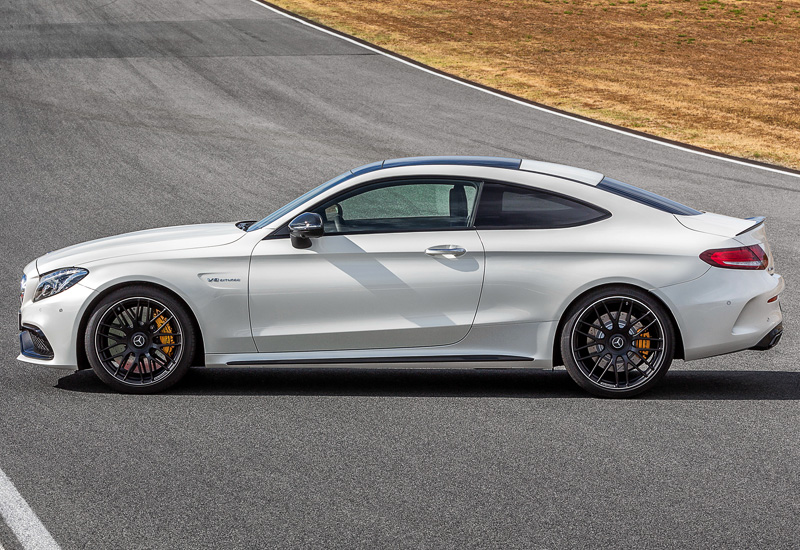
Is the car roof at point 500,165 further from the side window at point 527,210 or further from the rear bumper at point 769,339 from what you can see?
the rear bumper at point 769,339

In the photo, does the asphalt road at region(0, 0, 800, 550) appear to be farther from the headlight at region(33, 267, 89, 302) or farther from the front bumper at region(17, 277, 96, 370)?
the headlight at region(33, 267, 89, 302)

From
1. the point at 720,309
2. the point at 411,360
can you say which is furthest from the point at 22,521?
the point at 720,309

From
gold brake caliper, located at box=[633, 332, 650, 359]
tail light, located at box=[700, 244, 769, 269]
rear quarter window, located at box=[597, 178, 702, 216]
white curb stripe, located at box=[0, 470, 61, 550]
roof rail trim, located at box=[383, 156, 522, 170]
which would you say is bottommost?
white curb stripe, located at box=[0, 470, 61, 550]

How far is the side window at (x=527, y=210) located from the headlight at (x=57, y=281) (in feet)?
9.28

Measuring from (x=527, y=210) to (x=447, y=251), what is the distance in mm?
665

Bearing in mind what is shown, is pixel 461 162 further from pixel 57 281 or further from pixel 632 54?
pixel 632 54

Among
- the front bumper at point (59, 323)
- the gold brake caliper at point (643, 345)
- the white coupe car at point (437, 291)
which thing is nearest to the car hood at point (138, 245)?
the white coupe car at point (437, 291)

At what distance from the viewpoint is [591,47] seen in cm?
3086

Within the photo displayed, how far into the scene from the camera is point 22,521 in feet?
16.0

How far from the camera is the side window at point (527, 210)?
7.04 metres

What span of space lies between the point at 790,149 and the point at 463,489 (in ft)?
50.8

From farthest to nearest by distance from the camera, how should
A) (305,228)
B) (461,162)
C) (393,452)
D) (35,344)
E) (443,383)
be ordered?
(443,383) < (461,162) < (35,344) < (305,228) < (393,452)

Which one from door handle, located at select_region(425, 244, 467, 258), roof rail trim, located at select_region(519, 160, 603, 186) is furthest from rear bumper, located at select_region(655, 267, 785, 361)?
door handle, located at select_region(425, 244, 467, 258)

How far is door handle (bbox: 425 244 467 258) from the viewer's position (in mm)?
6906
